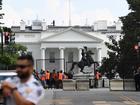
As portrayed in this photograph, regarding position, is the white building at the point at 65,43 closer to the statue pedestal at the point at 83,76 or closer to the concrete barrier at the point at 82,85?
the statue pedestal at the point at 83,76

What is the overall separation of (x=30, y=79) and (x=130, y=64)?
232ft

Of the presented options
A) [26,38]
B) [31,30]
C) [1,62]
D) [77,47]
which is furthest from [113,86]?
[31,30]

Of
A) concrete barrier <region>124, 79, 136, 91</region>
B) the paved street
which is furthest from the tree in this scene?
the paved street

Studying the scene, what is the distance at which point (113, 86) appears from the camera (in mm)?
42719

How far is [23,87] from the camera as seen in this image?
6285mm

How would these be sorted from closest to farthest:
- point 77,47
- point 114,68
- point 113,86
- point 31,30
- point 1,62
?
1. point 113,86
2. point 1,62
3. point 114,68
4. point 77,47
5. point 31,30

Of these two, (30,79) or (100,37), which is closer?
(30,79)

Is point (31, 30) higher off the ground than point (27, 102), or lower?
higher

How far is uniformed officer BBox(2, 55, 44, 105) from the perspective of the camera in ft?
20.0

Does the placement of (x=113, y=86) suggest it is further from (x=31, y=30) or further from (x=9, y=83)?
(x=31, y=30)

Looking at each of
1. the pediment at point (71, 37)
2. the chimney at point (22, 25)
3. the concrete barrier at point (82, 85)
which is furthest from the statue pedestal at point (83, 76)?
the chimney at point (22, 25)

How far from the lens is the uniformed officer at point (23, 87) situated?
609 cm

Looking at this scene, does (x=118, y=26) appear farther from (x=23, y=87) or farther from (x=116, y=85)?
(x=23, y=87)

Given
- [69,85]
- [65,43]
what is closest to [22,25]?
[65,43]
